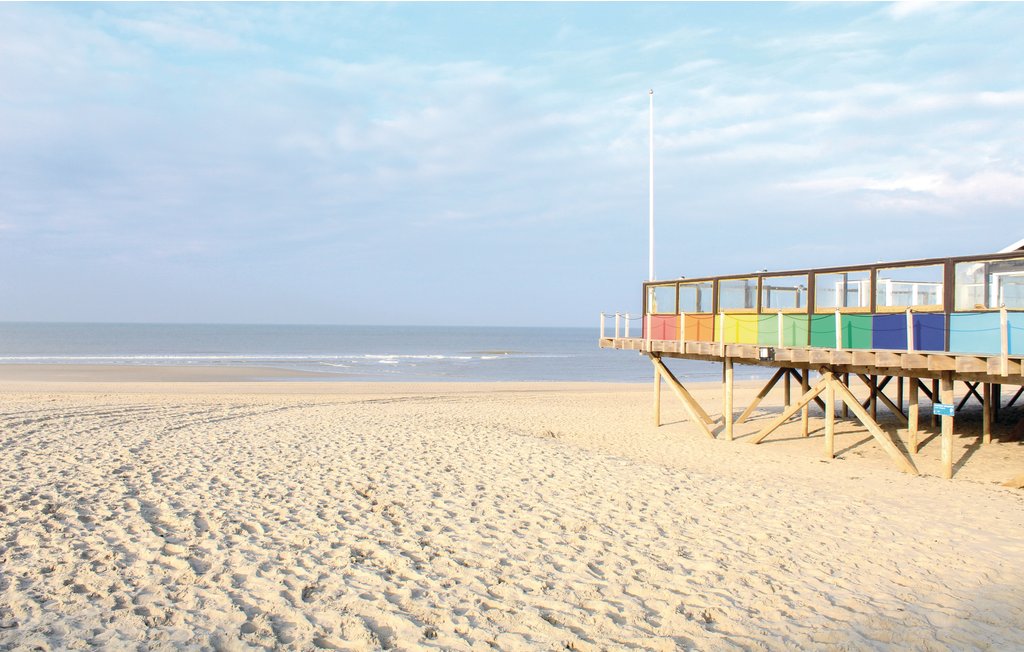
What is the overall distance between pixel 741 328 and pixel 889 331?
135 inches

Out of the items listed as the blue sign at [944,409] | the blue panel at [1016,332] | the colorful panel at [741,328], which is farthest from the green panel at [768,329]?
the blue panel at [1016,332]

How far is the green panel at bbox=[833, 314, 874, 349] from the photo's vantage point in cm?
1188

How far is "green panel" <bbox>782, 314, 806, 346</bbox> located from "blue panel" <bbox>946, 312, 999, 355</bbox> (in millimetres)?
2798

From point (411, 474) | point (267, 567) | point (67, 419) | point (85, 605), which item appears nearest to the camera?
point (85, 605)

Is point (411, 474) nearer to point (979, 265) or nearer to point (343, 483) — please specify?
point (343, 483)

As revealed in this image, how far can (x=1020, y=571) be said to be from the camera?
264 inches

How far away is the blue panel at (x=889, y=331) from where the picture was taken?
1130cm

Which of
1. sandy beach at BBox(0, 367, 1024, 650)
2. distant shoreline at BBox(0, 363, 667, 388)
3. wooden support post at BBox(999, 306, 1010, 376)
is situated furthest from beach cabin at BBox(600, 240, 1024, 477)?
distant shoreline at BBox(0, 363, 667, 388)

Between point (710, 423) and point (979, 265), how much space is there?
27.2ft

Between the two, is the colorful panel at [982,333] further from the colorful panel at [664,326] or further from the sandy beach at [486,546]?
the colorful panel at [664,326]

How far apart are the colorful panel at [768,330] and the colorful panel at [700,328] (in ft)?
4.21

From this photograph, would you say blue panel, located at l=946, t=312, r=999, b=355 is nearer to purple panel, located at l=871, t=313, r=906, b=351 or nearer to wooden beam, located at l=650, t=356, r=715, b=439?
purple panel, located at l=871, t=313, r=906, b=351

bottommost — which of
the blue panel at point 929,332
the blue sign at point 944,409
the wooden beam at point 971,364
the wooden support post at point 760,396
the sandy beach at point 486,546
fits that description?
the sandy beach at point 486,546

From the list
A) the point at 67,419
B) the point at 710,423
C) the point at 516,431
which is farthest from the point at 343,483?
the point at 710,423
